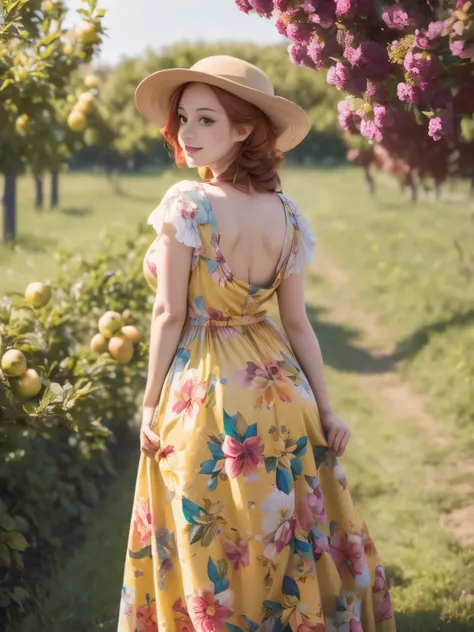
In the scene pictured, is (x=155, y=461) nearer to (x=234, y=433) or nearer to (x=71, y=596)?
(x=234, y=433)

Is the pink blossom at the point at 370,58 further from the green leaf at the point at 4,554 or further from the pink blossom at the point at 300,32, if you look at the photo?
the green leaf at the point at 4,554

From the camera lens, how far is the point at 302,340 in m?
2.92

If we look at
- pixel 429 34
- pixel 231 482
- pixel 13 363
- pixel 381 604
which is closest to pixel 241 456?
pixel 231 482

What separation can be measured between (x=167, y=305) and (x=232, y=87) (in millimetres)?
720

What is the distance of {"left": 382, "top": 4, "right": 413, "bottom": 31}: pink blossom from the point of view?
2.69 metres

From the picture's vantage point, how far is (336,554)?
9.57ft

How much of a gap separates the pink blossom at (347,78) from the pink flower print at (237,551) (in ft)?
5.23

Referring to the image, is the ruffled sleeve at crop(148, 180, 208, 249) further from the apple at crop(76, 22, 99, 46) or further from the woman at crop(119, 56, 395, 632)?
the apple at crop(76, 22, 99, 46)

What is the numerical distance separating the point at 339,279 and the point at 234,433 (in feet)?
29.4

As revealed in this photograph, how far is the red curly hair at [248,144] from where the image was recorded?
2.68 meters

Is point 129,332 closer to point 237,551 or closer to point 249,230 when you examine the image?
point 249,230

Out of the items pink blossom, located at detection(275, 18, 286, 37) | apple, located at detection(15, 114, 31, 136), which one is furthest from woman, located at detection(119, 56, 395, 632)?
apple, located at detection(15, 114, 31, 136)

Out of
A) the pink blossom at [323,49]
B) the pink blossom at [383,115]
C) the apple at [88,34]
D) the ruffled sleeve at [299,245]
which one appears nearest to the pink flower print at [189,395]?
Answer: the ruffled sleeve at [299,245]

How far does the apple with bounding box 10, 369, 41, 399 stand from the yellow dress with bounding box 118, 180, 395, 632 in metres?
0.63
